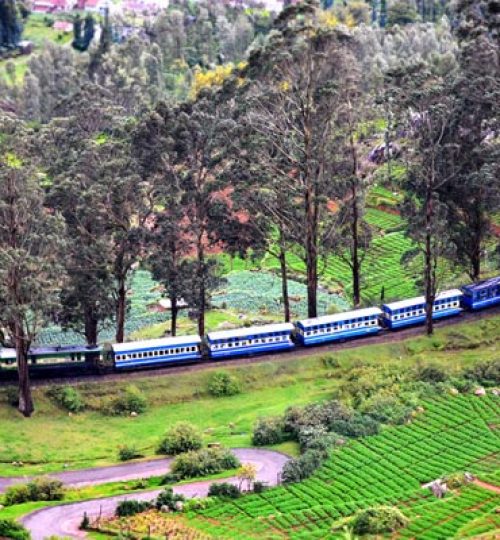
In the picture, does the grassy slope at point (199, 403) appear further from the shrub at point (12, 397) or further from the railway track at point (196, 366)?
the railway track at point (196, 366)

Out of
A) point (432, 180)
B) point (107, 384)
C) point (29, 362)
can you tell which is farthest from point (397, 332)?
point (29, 362)

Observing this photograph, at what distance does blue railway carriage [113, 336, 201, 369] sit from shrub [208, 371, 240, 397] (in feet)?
8.15

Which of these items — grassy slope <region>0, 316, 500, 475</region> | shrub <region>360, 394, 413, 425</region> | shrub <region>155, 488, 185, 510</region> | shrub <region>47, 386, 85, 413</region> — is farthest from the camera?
shrub <region>47, 386, 85, 413</region>

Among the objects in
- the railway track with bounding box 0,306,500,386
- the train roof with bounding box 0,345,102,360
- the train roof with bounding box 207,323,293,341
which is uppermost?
the train roof with bounding box 0,345,102,360

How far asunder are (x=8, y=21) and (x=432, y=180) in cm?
12420

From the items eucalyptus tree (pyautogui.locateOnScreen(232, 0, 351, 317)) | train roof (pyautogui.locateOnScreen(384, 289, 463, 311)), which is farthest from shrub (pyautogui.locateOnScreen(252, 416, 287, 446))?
train roof (pyautogui.locateOnScreen(384, 289, 463, 311))

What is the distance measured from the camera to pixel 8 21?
566ft

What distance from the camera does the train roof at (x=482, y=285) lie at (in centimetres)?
7200

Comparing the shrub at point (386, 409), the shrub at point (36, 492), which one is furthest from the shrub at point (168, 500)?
the shrub at point (386, 409)

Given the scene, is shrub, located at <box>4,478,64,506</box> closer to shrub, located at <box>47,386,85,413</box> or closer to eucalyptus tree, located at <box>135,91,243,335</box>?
shrub, located at <box>47,386,85,413</box>

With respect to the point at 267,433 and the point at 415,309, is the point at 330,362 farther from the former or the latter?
the point at 267,433

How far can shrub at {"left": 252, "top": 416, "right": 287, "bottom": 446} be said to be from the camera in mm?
55688

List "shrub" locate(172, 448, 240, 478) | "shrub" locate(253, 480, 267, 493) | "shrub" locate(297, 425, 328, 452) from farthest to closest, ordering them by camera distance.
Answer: "shrub" locate(297, 425, 328, 452), "shrub" locate(172, 448, 240, 478), "shrub" locate(253, 480, 267, 493)

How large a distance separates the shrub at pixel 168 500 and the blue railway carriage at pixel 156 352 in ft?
55.1
